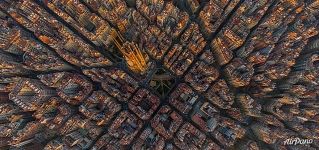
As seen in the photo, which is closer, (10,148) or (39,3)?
(10,148)

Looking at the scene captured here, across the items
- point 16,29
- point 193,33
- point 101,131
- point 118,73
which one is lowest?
point 101,131

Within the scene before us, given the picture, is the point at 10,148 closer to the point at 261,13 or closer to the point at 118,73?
the point at 118,73

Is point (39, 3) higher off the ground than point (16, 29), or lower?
higher

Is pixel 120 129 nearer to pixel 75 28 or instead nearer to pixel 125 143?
pixel 125 143

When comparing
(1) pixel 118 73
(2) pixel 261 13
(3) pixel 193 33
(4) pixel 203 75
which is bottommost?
(1) pixel 118 73

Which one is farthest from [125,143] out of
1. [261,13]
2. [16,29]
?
[261,13]

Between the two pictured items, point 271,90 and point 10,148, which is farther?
point 271,90

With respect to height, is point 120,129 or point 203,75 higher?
point 203,75

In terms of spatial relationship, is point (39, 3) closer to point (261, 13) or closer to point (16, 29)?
point (16, 29)

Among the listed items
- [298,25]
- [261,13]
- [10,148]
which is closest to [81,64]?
[10,148]
